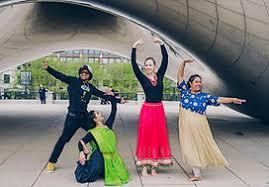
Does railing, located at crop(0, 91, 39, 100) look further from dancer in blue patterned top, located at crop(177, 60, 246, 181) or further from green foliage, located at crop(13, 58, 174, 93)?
dancer in blue patterned top, located at crop(177, 60, 246, 181)

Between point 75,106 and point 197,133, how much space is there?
2.05m

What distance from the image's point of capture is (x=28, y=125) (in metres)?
15.7

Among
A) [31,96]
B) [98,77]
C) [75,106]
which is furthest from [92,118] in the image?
[98,77]

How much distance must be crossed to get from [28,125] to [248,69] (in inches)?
302

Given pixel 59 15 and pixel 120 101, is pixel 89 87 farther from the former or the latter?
pixel 59 15

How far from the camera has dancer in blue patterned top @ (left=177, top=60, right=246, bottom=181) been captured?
6.75 m

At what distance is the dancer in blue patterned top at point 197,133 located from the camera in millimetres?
6754

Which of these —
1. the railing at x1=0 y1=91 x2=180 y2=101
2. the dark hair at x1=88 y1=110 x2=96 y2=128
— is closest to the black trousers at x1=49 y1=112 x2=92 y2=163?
the dark hair at x1=88 y1=110 x2=96 y2=128

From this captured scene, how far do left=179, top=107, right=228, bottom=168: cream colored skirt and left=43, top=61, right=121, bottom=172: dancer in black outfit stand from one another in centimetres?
130

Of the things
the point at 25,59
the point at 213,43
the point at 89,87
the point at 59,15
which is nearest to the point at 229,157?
the point at 89,87

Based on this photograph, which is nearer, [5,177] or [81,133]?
[5,177]

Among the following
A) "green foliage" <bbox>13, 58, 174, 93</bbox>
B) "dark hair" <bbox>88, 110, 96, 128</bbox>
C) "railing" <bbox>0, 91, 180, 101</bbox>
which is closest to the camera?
"dark hair" <bbox>88, 110, 96, 128</bbox>

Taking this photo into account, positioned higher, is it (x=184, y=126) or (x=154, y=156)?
(x=184, y=126)

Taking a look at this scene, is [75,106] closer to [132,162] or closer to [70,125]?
[70,125]
